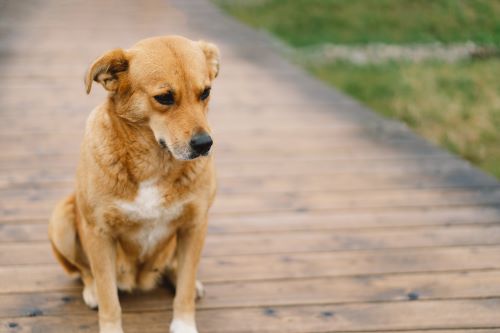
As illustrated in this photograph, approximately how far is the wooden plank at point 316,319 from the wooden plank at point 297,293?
46mm

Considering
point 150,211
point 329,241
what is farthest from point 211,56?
point 329,241

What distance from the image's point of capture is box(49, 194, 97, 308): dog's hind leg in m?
2.60

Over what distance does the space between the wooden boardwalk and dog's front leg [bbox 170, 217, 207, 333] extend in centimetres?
11

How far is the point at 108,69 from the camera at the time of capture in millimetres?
2275

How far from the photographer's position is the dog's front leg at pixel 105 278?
7.82 ft

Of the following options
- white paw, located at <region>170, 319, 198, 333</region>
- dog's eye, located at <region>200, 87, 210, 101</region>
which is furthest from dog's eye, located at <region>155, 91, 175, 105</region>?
white paw, located at <region>170, 319, 198, 333</region>

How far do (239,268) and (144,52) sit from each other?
1209 millimetres

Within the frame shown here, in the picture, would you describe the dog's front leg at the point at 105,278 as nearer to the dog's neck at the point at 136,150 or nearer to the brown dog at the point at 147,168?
the brown dog at the point at 147,168

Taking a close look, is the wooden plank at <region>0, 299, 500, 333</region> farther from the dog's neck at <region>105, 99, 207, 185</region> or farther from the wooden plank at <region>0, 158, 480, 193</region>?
the wooden plank at <region>0, 158, 480, 193</region>

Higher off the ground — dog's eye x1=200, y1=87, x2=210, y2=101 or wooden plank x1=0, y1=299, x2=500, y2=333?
dog's eye x1=200, y1=87, x2=210, y2=101

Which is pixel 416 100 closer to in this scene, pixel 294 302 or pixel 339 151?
pixel 339 151

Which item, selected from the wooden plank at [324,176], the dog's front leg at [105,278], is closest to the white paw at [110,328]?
the dog's front leg at [105,278]

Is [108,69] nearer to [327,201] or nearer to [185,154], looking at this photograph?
[185,154]

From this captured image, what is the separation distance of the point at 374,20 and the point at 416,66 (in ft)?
9.71
